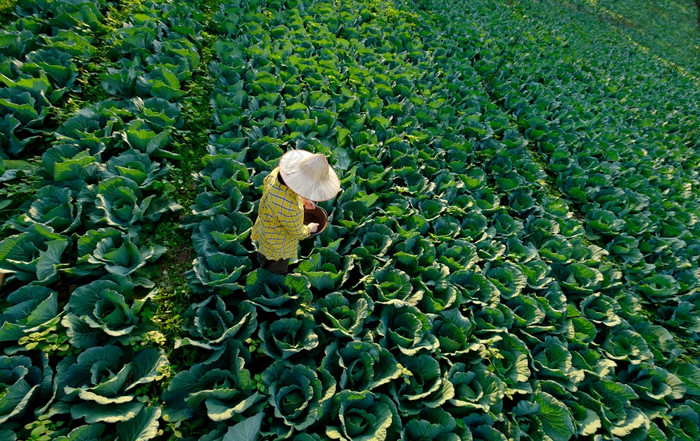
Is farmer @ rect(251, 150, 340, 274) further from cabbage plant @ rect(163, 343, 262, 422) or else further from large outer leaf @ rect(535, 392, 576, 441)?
large outer leaf @ rect(535, 392, 576, 441)

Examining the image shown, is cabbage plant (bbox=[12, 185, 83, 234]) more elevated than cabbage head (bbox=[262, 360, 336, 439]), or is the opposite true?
cabbage head (bbox=[262, 360, 336, 439])

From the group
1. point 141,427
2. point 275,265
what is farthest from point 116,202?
point 141,427

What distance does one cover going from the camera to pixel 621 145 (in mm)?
7336

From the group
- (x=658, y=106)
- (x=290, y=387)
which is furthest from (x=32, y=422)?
(x=658, y=106)

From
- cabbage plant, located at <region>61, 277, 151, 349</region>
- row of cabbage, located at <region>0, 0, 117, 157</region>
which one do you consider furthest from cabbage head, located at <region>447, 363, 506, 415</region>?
row of cabbage, located at <region>0, 0, 117, 157</region>

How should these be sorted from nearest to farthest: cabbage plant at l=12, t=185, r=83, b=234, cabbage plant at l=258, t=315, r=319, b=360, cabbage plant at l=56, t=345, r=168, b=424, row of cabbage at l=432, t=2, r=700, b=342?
cabbage plant at l=56, t=345, r=168, b=424
cabbage plant at l=258, t=315, r=319, b=360
cabbage plant at l=12, t=185, r=83, b=234
row of cabbage at l=432, t=2, r=700, b=342

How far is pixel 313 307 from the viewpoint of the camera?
11.0 ft

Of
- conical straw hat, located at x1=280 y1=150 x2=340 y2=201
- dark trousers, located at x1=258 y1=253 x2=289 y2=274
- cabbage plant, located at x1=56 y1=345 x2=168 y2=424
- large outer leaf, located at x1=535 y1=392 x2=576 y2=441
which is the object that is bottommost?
cabbage plant, located at x1=56 y1=345 x2=168 y2=424

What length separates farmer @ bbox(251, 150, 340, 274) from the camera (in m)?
2.64

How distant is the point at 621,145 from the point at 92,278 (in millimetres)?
10264

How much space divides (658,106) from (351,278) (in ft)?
39.8

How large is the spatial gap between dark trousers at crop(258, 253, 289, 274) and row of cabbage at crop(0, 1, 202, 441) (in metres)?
1.10

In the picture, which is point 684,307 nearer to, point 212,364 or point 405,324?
point 405,324

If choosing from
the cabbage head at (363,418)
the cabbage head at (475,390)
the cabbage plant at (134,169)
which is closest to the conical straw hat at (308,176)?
the cabbage head at (363,418)
